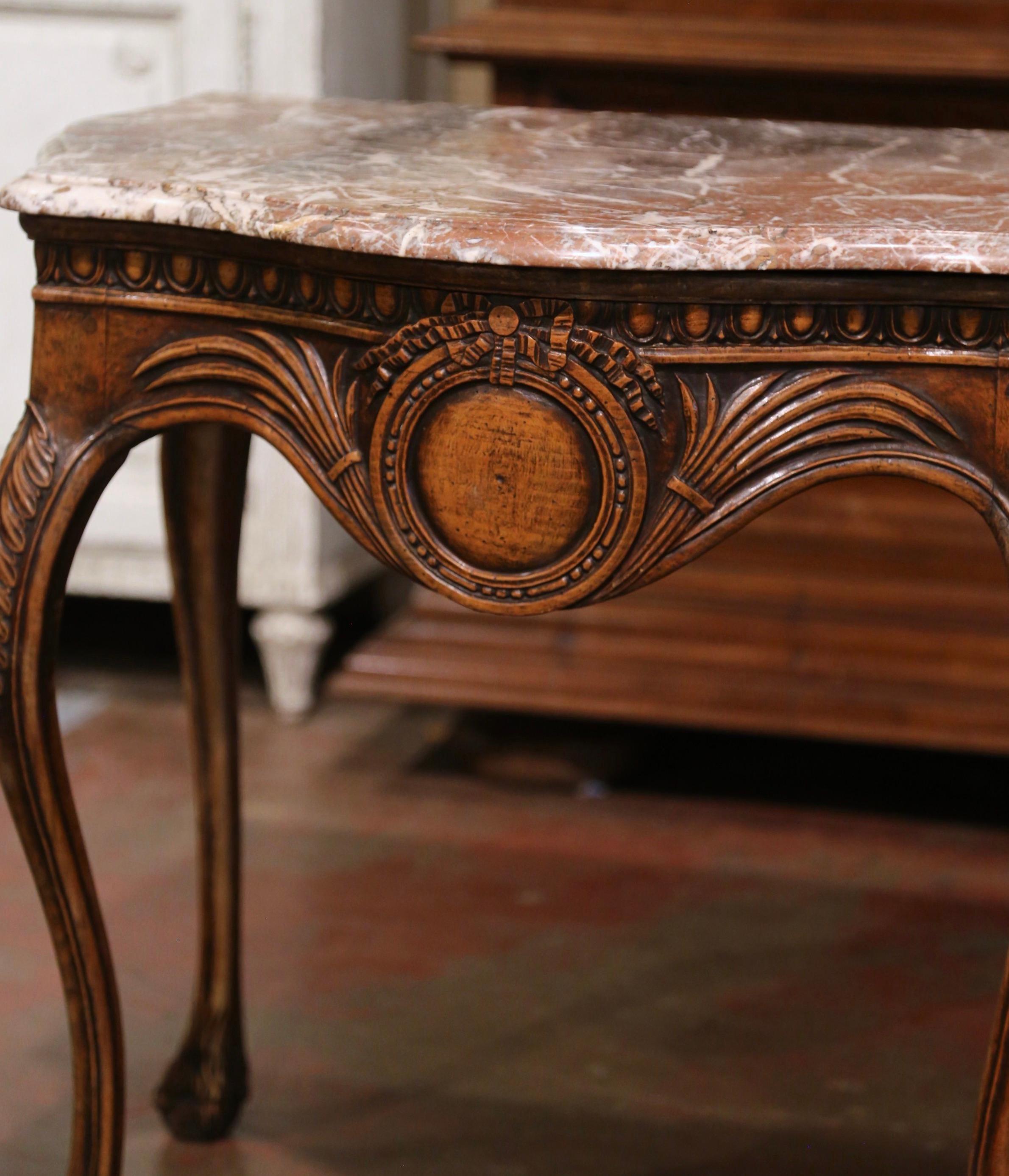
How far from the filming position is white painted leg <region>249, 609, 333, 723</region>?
7.59 feet

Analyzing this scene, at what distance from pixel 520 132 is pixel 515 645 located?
1027 mm

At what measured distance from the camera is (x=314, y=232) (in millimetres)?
891

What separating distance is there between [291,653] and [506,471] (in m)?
1.46

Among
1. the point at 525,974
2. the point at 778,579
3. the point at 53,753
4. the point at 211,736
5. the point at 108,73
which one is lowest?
the point at 525,974

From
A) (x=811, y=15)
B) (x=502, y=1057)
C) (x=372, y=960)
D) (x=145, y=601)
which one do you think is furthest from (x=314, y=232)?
(x=145, y=601)

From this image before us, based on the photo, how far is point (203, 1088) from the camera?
1.39m

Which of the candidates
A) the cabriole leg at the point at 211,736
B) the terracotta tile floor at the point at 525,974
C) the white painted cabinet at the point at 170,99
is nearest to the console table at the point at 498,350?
the cabriole leg at the point at 211,736

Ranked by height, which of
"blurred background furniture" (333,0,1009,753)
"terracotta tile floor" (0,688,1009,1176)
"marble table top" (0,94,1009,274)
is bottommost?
"terracotta tile floor" (0,688,1009,1176)

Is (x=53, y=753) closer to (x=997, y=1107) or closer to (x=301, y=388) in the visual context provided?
(x=301, y=388)

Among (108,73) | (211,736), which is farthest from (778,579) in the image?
(108,73)

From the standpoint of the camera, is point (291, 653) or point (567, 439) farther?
point (291, 653)

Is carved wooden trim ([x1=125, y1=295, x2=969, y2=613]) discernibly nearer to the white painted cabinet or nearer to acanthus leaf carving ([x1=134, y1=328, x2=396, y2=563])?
acanthus leaf carving ([x1=134, y1=328, x2=396, y2=563])

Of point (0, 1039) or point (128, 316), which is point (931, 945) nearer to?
point (0, 1039)

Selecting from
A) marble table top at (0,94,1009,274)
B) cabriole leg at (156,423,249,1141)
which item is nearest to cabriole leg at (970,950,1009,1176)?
marble table top at (0,94,1009,274)
